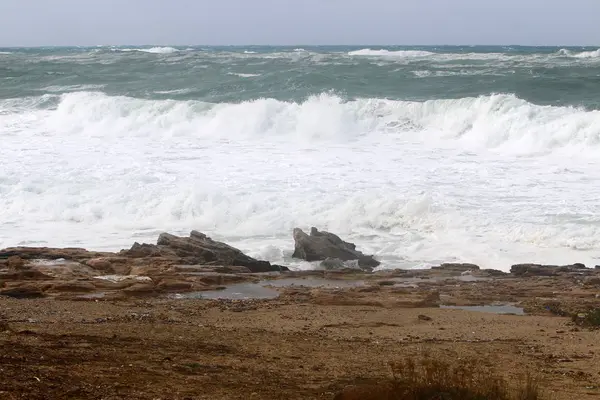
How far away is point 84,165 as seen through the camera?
2627 centimetres

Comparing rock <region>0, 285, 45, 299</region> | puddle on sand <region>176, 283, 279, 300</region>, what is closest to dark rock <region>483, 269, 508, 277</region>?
puddle on sand <region>176, 283, 279, 300</region>

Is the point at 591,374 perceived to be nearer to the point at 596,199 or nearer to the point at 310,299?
the point at 310,299

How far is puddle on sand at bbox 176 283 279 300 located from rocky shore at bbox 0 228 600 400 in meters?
0.05

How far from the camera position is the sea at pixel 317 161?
1888 cm

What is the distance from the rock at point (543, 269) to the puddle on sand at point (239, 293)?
4680mm

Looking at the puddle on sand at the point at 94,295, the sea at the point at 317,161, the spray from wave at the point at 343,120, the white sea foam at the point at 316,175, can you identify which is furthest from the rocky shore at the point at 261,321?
the spray from wave at the point at 343,120

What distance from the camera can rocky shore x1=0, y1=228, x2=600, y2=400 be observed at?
23.9 ft

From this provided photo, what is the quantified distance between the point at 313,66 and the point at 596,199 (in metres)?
34.8

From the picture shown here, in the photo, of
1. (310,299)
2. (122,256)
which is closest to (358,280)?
(310,299)

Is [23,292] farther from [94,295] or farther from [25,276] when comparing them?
[25,276]

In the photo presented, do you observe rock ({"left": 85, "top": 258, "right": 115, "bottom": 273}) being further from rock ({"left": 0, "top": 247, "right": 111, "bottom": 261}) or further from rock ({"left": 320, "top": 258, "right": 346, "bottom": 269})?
rock ({"left": 320, "top": 258, "right": 346, "bottom": 269})

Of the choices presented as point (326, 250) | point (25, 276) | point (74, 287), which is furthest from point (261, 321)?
point (326, 250)

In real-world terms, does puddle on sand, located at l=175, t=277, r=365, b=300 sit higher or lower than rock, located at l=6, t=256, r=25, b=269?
lower

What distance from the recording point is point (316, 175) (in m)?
25.0
